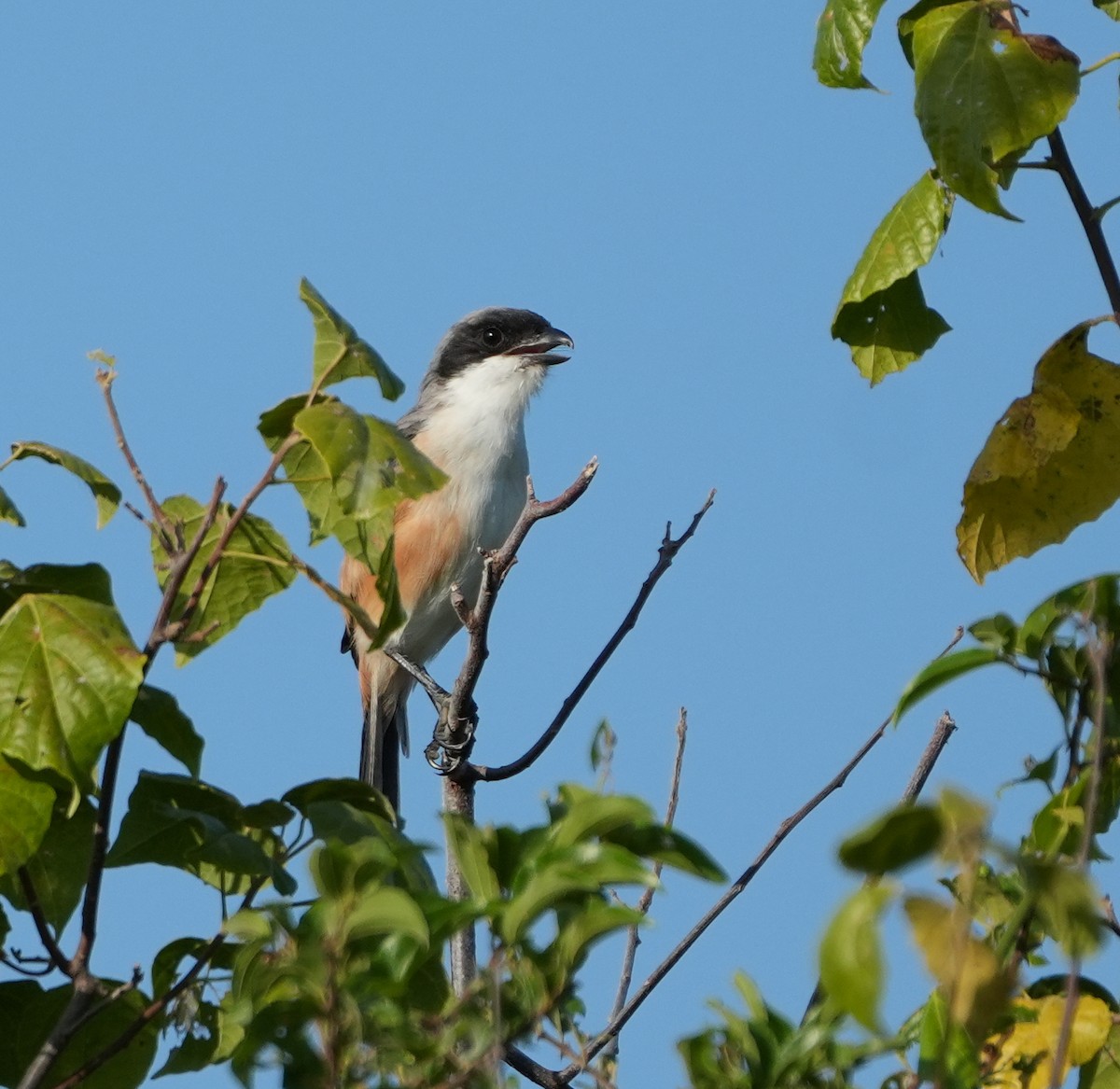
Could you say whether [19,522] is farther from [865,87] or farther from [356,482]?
[865,87]

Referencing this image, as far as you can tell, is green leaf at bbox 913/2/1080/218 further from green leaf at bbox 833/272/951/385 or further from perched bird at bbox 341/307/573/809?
perched bird at bbox 341/307/573/809

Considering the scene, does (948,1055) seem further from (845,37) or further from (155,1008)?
(845,37)

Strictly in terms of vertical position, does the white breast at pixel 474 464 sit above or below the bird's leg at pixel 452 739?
above

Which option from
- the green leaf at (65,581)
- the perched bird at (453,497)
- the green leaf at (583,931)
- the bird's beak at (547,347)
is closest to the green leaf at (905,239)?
the green leaf at (65,581)

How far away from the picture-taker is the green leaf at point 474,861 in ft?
4.99

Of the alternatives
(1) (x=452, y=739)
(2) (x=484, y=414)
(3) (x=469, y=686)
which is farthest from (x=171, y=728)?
(2) (x=484, y=414)

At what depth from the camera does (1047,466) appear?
2.63 metres

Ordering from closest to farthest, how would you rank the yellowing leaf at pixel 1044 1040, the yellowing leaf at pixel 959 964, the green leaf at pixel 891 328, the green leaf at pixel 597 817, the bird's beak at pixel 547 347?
the yellowing leaf at pixel 959 964
the green leaf at pixel 597 817
the yellowing leaf at pixel 1044 1040
the green leaf at pixel 891 328
the bird's beak at pixel 547 347

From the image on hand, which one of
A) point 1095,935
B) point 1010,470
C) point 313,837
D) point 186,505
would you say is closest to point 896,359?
point 1010,470

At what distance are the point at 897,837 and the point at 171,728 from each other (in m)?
1.40

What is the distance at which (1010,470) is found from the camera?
264 centimetres

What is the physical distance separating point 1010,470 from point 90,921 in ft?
4.98

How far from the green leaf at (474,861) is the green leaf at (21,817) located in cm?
69

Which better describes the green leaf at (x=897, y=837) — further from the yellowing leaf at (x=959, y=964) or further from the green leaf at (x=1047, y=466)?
the green leaf at (x=1047, y=466)
